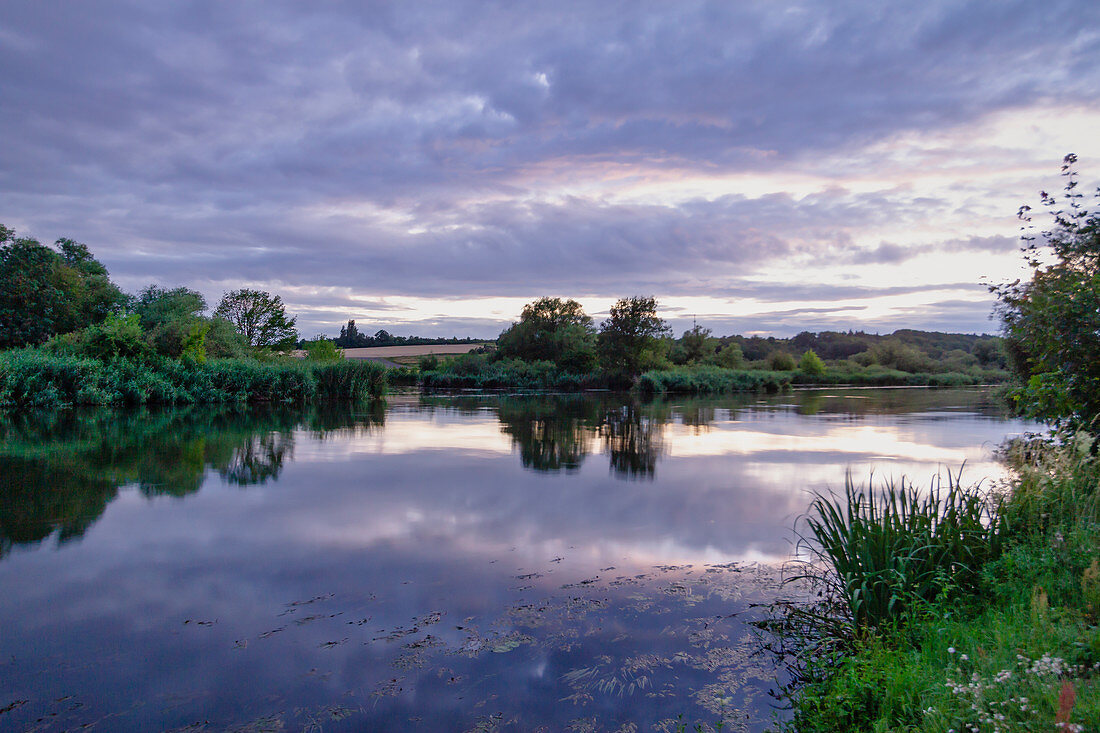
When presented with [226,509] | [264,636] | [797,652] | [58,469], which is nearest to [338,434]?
[58,469]

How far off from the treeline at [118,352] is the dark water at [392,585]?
10.4 metres

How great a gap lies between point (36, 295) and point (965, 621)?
123 ft

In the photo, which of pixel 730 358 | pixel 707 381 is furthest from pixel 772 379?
pixel 730 358

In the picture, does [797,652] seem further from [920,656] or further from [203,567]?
[203,567]

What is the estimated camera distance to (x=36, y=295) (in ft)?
96.4

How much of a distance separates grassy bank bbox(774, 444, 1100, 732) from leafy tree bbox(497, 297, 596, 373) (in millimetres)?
39633

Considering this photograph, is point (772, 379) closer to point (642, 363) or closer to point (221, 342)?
point (642, 363)

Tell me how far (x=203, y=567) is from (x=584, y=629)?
3.49 meters

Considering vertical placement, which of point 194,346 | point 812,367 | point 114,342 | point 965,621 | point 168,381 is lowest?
point 965,621

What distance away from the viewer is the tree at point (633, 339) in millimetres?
43375

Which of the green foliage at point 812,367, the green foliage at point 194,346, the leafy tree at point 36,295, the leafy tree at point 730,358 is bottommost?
the green foliage at point 812,367

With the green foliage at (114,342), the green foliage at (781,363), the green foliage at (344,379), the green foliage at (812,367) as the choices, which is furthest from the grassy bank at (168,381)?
the green foliage at (781,363)

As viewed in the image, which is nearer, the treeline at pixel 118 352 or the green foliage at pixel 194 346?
the treeline at pixel 118 352

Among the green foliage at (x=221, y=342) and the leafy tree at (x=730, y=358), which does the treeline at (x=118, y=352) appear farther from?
the leafy tree at (x=730, y=358)
